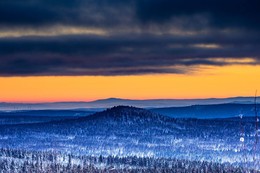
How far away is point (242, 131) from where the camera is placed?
23672 mm

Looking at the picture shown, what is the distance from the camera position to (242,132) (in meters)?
23.8

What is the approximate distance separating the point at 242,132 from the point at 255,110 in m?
1.29

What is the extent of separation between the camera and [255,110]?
24172 mm

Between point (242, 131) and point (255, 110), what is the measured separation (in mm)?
1301

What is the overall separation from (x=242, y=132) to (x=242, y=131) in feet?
0.46
